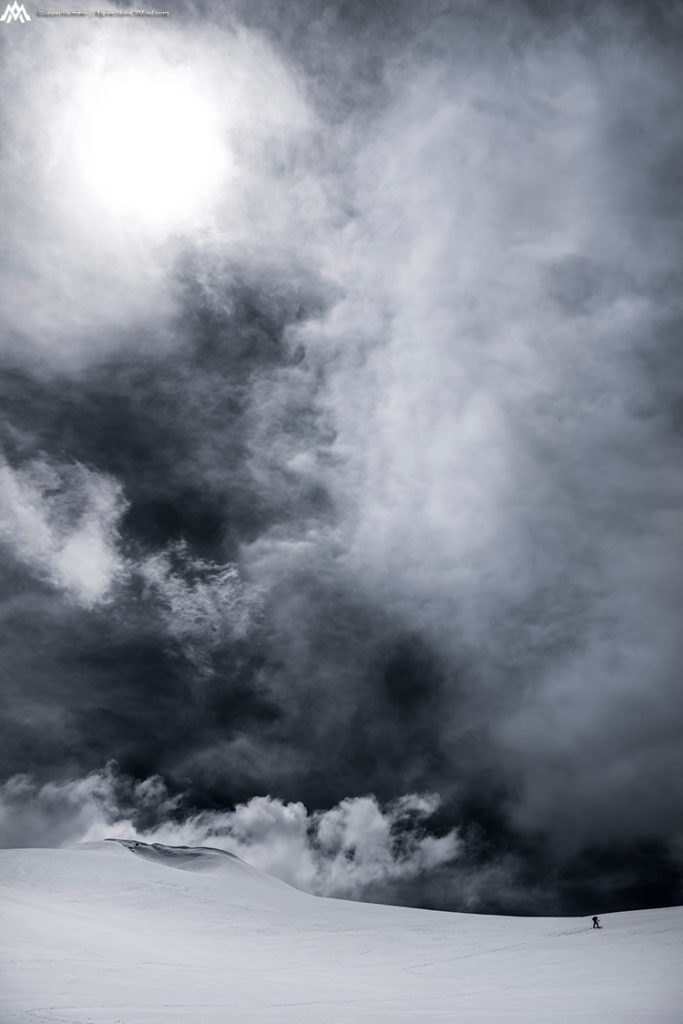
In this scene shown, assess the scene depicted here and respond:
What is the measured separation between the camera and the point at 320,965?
3312cm

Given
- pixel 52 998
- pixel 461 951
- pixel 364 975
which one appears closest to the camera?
pixel 52 998

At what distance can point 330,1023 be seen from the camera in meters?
14.5

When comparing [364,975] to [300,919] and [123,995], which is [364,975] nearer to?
[123,995]

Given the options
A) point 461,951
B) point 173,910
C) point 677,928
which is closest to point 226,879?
point 173,910

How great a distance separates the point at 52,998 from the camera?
1555 centimetres

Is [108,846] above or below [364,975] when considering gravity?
above

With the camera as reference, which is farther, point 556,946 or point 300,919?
point 300,919

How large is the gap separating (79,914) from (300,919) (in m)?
25.4

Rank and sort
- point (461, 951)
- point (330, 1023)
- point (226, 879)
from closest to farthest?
point (330, 1023) < point (461, 951) < point (226, 879)

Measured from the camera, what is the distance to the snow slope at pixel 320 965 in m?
15.9

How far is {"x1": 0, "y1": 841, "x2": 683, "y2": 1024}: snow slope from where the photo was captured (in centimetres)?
1589

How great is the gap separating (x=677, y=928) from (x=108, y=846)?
11293 cm

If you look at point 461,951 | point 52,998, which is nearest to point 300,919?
point 461,951

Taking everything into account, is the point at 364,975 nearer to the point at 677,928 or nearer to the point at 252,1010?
the point at 252,1010
